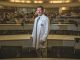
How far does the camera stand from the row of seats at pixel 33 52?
6.91 m

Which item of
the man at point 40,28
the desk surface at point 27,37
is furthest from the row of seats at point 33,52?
the man at point 40,28

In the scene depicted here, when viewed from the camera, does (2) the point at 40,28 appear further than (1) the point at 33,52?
No

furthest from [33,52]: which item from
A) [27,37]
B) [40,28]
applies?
[40,28]

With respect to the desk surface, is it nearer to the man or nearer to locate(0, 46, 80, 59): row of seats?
locate(0, 46, 80, 59): row of seats

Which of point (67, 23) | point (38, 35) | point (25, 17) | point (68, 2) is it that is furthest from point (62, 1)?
point (38, 35)

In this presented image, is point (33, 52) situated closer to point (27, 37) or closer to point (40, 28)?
point (27, 37)

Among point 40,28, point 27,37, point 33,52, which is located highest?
point 40,28

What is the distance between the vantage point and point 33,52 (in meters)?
6.94

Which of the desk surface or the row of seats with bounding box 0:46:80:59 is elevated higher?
the desk surface

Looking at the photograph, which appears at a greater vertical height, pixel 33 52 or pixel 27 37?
pixel 27 37

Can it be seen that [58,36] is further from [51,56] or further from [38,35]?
[38,35]

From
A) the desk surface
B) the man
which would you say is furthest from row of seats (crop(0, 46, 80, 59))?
the man

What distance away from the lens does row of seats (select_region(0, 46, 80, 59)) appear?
22.7ft

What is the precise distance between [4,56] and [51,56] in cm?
119
